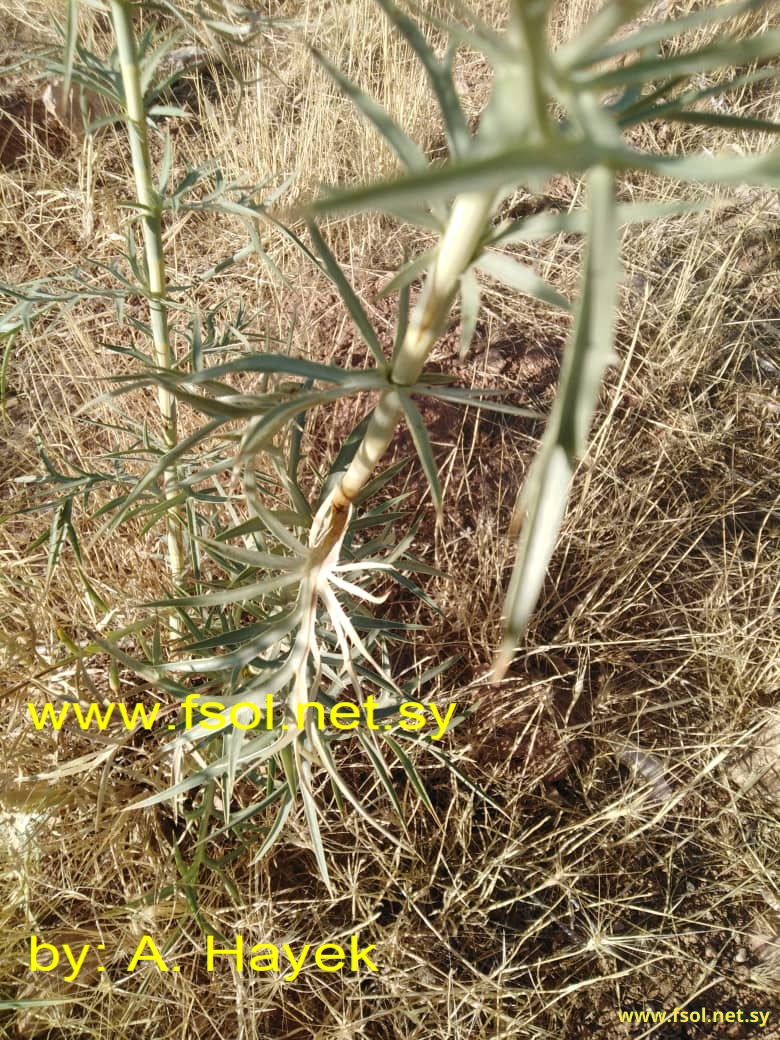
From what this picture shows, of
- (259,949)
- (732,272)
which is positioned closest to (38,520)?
(259,949)

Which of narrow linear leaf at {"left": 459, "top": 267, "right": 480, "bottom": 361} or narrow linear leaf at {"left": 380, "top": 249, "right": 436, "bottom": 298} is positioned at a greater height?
narrow linear leaf at {"left": 380, "top": 249, "right": 436, "bottom": 298}

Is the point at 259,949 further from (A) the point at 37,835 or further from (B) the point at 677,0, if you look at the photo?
(B) the point at 677,0

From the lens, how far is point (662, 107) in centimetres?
44

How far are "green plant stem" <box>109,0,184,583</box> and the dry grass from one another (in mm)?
120

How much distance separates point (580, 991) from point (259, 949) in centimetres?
A: 60

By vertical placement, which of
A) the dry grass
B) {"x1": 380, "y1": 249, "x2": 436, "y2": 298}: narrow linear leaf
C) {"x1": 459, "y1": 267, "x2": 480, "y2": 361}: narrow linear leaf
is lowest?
the dry grass

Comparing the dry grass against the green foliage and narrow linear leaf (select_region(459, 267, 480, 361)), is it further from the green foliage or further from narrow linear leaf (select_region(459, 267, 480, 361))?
narrow linear leaf (select_region(459, 267, 480, 361))

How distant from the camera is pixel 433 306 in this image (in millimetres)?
504

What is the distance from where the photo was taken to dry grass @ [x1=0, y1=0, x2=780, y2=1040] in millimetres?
1223

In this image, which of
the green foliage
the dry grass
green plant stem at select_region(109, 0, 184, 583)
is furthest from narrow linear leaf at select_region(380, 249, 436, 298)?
the dry grass

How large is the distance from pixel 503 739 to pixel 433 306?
45.6 inches

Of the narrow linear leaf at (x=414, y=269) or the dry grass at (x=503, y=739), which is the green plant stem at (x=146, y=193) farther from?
the narrow linear leaf at (x=414, y=269)

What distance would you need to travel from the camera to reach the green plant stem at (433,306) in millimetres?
447

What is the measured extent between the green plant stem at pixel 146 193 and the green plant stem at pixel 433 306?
0.83 feet
